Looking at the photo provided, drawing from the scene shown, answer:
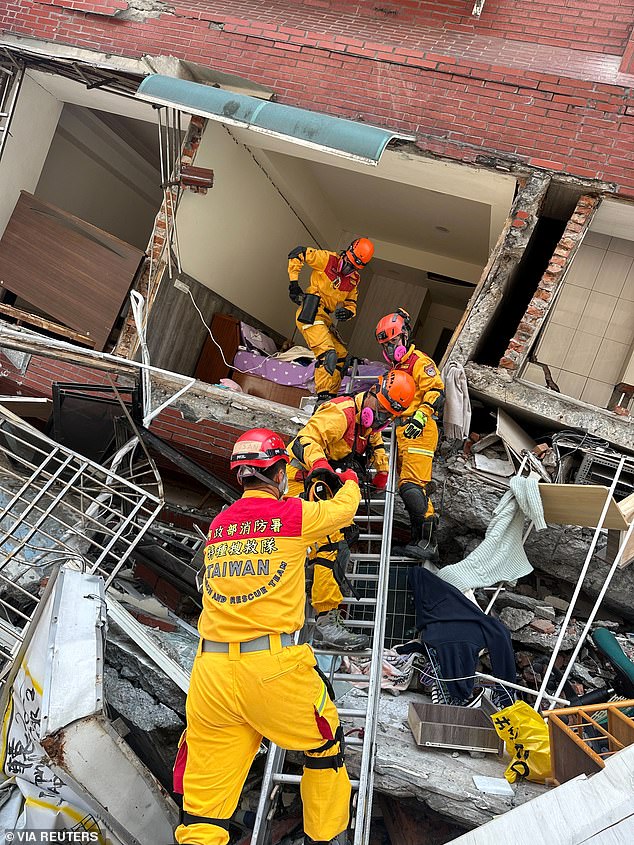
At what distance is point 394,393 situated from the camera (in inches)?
213

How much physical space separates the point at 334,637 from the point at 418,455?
62.5 inches

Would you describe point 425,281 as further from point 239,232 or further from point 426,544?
point 426,544

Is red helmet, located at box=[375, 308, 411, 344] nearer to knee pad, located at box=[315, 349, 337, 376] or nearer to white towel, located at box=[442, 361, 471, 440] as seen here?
white towel, located at box=[442, 361, 471, 440]

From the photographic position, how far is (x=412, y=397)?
563cm

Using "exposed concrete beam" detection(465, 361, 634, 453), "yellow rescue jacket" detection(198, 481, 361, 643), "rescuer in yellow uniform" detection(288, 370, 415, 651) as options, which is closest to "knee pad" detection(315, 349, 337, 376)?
"exposed concrete beam" detection(465, 361, 634, 453)

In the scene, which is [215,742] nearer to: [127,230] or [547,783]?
[547,783]

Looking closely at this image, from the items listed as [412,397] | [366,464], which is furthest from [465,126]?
[366,464]

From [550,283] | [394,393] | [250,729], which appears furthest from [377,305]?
[250,729]

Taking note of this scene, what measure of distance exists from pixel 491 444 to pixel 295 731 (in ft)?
11.7

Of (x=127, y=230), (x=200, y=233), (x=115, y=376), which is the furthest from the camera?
(x=127, y=230)

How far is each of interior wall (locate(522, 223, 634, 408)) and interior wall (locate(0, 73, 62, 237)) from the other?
231 inches

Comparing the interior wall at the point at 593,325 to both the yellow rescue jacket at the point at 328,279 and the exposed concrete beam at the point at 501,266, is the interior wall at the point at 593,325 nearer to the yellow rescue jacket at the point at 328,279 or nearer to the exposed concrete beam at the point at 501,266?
the exposed concrete beam at the point at 501,266

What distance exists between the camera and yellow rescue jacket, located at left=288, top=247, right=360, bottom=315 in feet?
23.2

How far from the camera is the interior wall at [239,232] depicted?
748 centimetres
